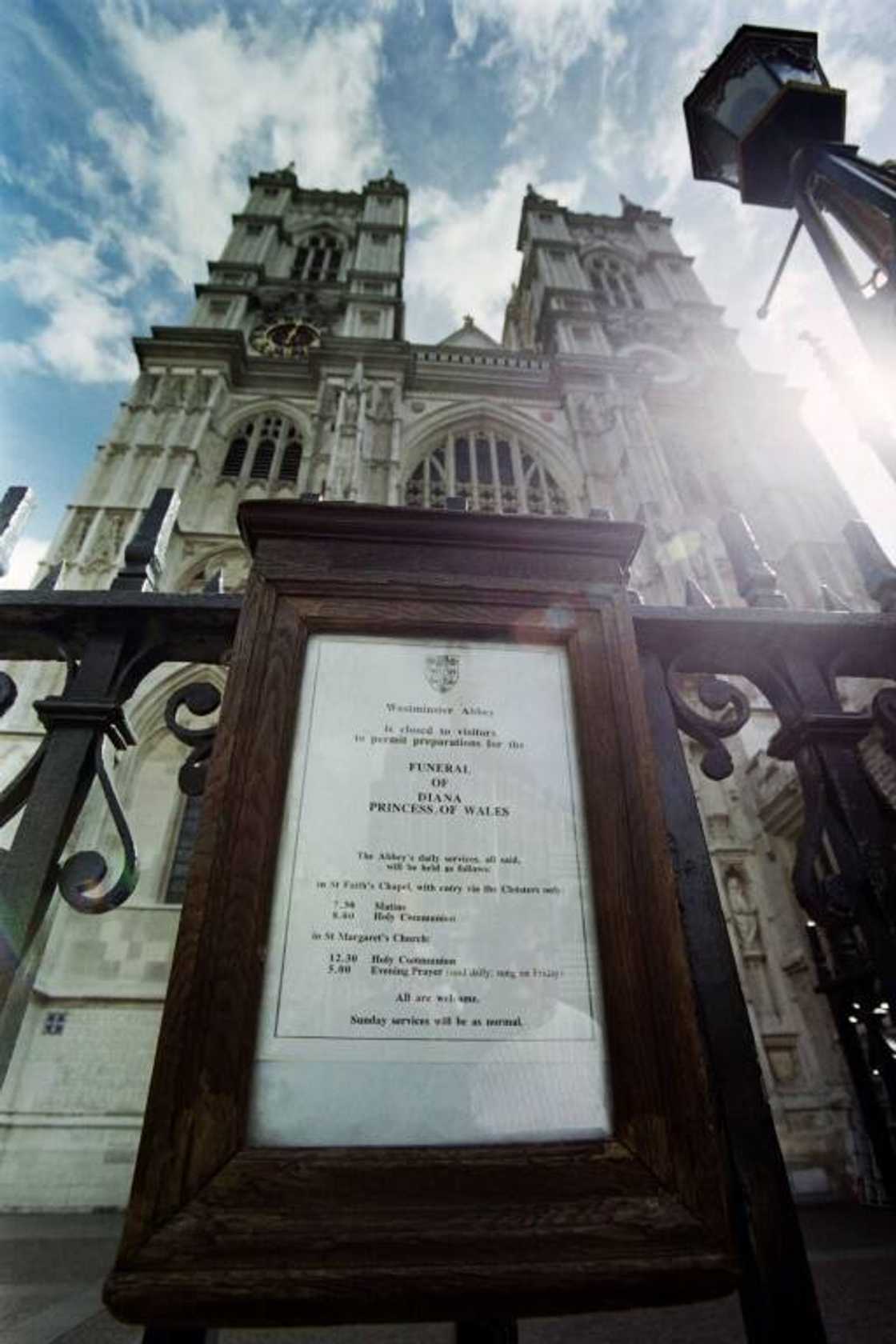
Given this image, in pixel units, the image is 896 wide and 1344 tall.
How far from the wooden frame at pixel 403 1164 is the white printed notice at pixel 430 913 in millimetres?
39

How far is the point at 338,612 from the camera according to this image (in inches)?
53.6

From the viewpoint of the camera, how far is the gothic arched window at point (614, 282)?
20.2m

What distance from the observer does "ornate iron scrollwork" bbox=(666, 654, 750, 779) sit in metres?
1.41

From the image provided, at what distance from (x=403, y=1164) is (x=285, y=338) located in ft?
61.9

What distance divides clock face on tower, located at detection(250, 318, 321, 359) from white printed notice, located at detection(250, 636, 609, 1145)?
17.3m

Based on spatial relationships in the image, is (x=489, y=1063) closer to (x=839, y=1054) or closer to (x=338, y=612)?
(x=338, y=612)

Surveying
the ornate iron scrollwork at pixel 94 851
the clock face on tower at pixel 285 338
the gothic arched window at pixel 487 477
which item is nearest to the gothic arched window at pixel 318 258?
the clock face on tower at pixel 285 338

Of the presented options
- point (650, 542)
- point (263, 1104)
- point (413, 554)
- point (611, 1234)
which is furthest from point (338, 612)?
point (650, 542)

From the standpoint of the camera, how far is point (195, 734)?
4.24 feet

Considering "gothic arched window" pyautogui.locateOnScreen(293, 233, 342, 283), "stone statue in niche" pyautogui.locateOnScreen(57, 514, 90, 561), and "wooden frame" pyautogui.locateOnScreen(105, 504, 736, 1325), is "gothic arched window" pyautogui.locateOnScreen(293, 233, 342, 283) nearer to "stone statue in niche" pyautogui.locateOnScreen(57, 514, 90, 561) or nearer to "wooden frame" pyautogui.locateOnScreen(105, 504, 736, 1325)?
"stone statue in niche" pyautogui.locateOnScreen(57, 514, 90, 561)

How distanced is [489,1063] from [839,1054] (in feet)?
26.7

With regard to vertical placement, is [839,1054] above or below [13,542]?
below

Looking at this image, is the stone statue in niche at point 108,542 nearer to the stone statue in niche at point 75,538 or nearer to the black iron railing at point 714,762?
the stone statue in niche at point 75,538

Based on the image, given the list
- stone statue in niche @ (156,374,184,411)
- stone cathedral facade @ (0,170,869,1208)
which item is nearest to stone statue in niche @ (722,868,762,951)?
stone cathedral facade @ (0,170,869,1208)
